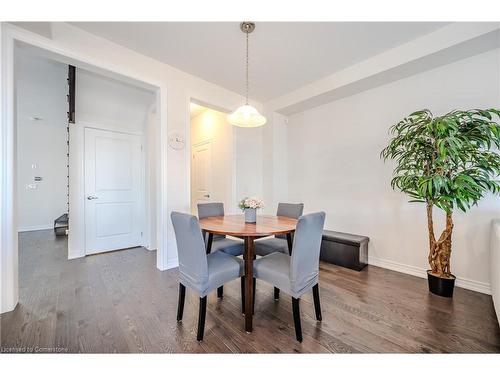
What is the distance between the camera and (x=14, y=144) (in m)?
1.82

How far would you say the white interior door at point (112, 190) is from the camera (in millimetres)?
3408

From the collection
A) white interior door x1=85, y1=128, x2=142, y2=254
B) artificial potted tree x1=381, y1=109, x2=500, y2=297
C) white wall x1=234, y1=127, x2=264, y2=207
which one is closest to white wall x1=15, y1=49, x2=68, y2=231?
white interior door x1=85, y1=128, x2=142, y2=254

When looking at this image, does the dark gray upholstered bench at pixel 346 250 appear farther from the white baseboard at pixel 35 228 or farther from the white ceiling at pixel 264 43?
the white baseboard at pixel 35 228

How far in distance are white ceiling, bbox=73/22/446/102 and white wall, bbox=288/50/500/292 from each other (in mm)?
645

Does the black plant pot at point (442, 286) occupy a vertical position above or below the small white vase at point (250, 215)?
below

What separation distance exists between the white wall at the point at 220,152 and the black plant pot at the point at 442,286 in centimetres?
281

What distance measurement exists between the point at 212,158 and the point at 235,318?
10.6 feet

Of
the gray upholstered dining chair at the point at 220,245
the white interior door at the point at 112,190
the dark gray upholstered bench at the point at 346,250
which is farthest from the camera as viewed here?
the white interior door at the point at 112,190

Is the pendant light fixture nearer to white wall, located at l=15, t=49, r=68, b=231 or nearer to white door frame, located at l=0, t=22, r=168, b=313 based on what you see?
white door frame, located at l=0, t=22, r=168, b=313

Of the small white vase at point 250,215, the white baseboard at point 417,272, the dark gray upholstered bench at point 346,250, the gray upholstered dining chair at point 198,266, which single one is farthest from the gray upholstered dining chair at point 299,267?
the white baseboard at point 417,272

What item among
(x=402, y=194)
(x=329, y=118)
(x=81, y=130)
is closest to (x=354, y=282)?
(x=402, y=194)

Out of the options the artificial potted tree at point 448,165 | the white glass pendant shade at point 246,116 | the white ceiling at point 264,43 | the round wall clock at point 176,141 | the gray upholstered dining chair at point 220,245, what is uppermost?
the white ceiling at point 264,43

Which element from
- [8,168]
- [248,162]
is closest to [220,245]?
[8,168]

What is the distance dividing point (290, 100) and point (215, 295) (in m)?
3.21
